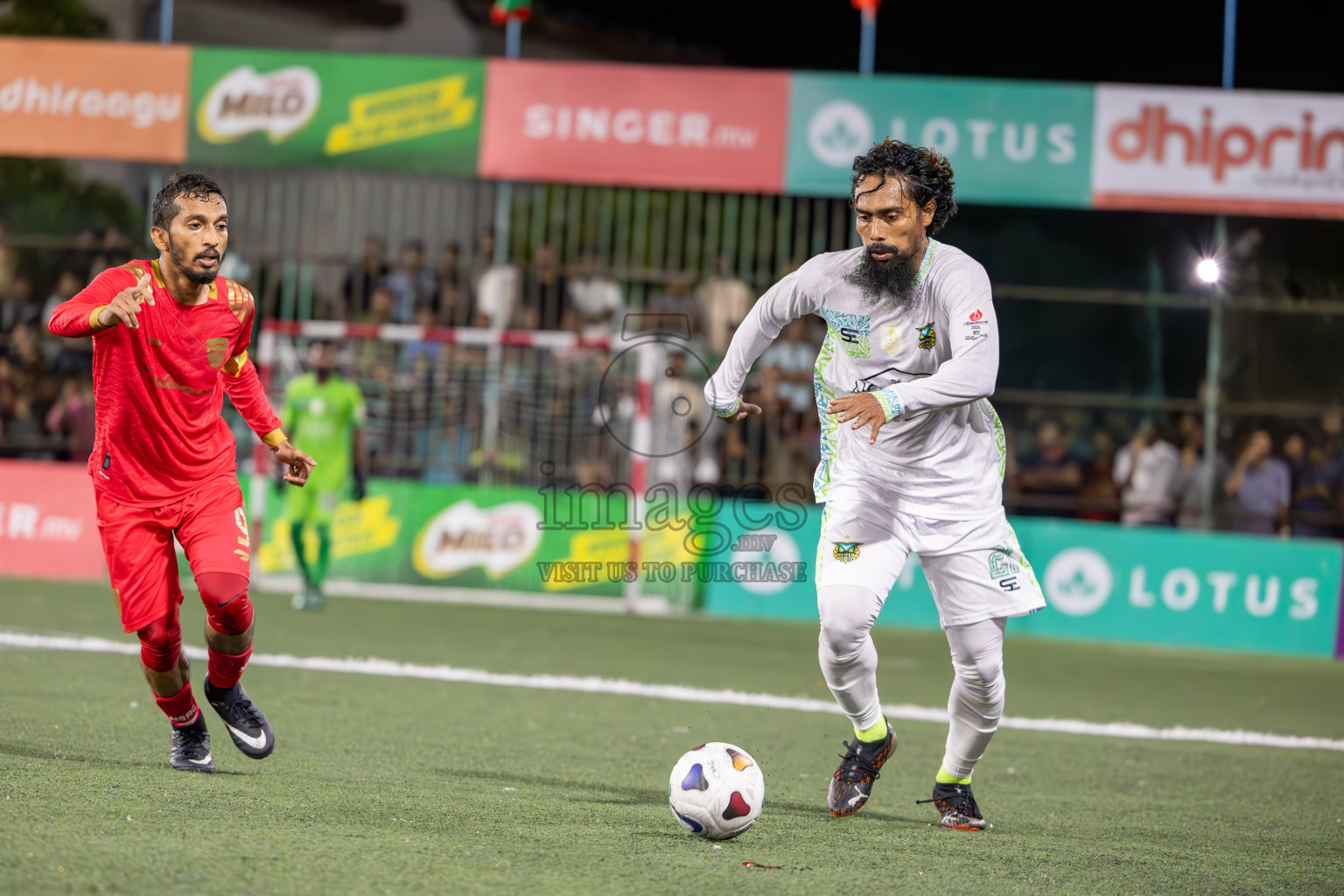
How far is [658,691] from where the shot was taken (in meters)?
8.94

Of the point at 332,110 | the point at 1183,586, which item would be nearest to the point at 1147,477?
the point at 1183,586

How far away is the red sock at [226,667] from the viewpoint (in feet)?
17.7

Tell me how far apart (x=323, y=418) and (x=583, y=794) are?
7.83 m

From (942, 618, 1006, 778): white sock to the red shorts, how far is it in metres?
2.49

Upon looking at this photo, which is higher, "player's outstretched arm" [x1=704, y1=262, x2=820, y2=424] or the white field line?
"player's outstretched arm" [x1=704, y1=262, x2=820, y2=424]

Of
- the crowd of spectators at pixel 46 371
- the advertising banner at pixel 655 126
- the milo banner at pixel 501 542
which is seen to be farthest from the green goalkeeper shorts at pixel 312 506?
the advertising banner at pixel 655 126

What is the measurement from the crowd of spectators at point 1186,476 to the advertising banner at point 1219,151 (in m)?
2.06

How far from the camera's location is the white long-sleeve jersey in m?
5.19

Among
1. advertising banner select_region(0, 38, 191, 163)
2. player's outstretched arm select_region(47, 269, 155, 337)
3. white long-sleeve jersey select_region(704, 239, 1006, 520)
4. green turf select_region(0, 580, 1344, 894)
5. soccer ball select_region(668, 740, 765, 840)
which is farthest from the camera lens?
advertising banner select_region(0, 38, 191, 163)

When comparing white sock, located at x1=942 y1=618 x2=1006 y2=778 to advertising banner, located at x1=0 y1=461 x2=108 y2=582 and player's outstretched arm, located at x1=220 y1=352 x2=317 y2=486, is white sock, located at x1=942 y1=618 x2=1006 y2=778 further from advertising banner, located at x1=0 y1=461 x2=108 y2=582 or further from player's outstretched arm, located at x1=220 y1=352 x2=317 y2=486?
advertising banner, located at x1=0 y1=461 x2=108 y2=582

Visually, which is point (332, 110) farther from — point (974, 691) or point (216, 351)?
point (974, 691)

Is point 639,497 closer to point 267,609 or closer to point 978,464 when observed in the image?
point 267,609

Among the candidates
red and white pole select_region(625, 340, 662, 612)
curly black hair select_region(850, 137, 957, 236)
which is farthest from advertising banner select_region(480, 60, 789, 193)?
curly black hair select_region(850, 137, 957, 236)

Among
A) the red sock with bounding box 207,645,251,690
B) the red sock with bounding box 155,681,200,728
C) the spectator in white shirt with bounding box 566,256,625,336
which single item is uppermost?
the spectator in white shirt with bounding box 566,256,625,336
